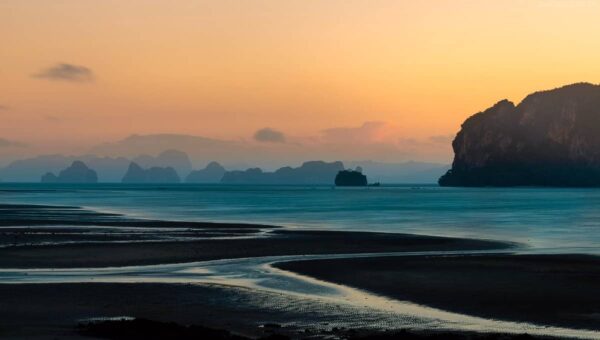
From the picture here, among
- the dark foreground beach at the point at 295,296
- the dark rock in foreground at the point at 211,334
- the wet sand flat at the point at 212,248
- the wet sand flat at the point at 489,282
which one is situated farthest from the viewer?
the wet sand flat at the point at 212,248

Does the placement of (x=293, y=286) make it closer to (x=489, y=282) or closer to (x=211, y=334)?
(x=489, y=282)

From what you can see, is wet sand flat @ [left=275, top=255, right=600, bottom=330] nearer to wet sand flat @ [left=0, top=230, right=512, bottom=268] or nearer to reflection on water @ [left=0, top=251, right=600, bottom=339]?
reflection on water @ [left=0, top=251, right=600, bottom=339]

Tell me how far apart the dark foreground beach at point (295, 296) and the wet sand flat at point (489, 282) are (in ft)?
0.12

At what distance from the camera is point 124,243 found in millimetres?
50125

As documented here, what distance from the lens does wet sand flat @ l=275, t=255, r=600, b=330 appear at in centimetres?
2425

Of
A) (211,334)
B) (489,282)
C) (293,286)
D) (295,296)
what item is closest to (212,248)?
(293,286)

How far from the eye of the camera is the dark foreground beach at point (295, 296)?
2194 cm

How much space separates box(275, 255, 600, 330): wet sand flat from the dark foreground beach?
1.4 inches

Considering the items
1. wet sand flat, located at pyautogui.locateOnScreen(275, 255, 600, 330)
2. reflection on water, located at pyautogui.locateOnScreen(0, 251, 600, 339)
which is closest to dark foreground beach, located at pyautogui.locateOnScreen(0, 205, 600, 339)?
wet sand flat, located at pyautogui.locateOnScreen(275, 255, 600, 330)

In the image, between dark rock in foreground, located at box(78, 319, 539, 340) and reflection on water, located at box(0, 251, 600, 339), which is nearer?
dark rock in foreground, located at box(78, 319, 539, 340)

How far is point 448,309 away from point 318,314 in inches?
166

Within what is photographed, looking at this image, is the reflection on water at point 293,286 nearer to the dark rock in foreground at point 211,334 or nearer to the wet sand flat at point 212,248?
the dark rock in foreground at point 211,334

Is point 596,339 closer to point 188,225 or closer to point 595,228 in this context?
point 595,228

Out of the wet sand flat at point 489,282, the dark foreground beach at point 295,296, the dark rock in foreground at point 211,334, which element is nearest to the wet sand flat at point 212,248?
the dark foreground beach at point 295,296
